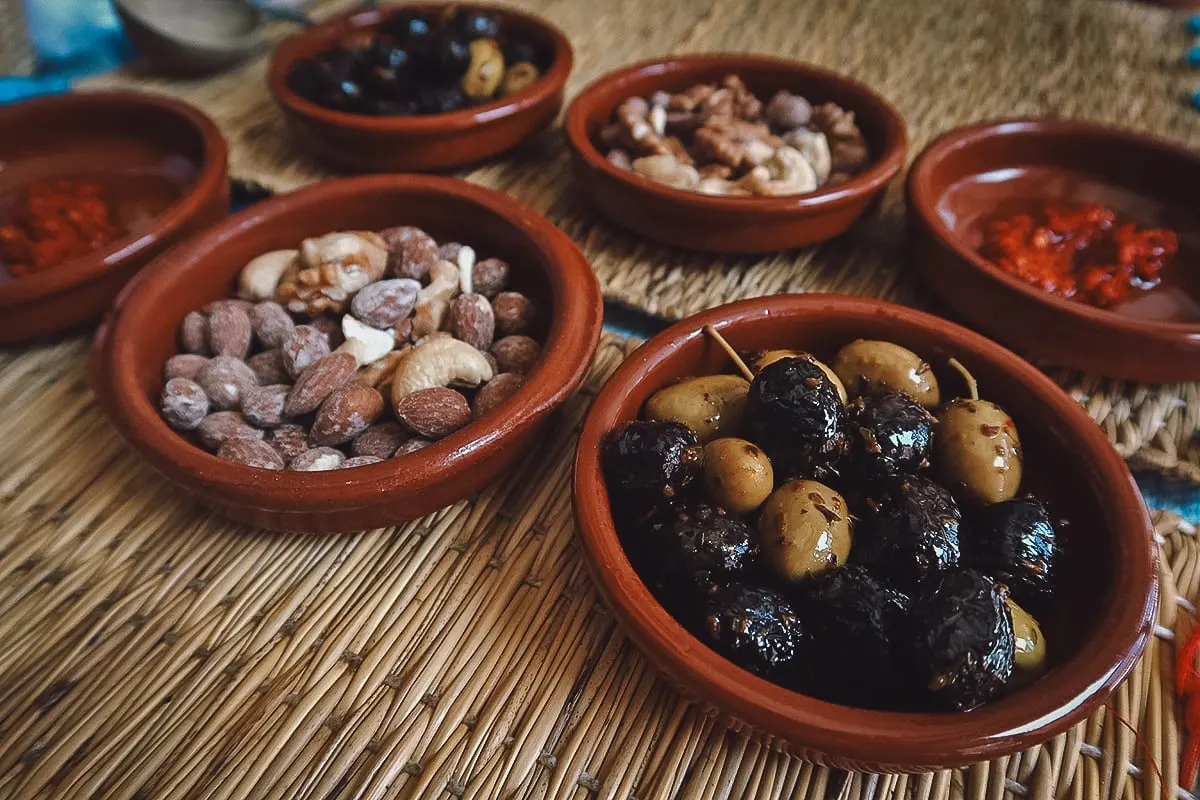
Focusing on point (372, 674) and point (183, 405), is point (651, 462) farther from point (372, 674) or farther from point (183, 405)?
point (183, 405)

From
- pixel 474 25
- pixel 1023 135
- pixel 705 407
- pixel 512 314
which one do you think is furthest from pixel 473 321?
pixel 1023 135

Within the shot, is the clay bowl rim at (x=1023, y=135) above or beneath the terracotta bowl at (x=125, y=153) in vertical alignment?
above

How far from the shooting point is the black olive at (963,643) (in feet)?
1.61

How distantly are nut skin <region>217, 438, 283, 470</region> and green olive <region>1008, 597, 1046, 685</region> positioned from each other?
607 mm

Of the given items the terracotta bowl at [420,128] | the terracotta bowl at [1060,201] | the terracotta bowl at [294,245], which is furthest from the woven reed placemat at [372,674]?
the terracotta bowl at [420,128]

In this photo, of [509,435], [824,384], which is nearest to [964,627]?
[824,384]

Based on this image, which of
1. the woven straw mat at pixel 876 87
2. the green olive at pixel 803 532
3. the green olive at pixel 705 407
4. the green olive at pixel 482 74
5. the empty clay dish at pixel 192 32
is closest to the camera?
the green olive at pixel 803 532

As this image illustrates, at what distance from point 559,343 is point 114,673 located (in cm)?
47

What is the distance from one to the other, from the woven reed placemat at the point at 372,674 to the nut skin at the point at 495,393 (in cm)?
8

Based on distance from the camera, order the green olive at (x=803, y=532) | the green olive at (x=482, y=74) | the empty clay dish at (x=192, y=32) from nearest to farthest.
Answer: the green olive at (x=803, y=532) < the green olive at (x=482, y=74) < the empty clay dish at (x=192, y=32)

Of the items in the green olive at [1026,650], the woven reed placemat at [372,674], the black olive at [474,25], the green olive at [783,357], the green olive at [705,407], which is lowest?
the woven reed placemat at [372,674]

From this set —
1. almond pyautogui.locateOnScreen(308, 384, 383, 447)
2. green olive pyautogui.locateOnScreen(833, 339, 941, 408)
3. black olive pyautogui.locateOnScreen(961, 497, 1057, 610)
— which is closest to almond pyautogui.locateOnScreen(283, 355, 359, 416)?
almond pyautogui.locateOnScreen(308, 384, 383, 447)

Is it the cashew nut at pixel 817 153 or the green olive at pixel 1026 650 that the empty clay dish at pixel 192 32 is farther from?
the green olive at pixel 1026 650

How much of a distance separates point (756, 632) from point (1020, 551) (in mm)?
215
